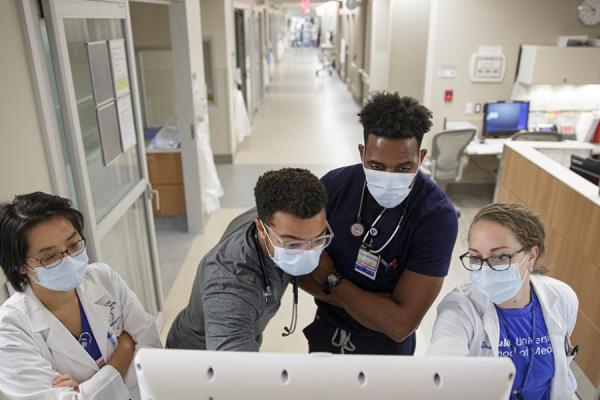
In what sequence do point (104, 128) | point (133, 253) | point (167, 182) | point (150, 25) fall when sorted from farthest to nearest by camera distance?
1. point (150, 25)
2. point (167, 182)
3. point (133, 253)
4. point (104, 128)

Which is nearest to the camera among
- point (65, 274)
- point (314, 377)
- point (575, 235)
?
point (314, 377)

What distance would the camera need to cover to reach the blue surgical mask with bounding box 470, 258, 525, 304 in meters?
1.28

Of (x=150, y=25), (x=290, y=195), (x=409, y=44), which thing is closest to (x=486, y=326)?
(x=290, y=195)

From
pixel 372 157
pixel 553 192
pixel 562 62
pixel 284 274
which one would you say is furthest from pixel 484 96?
pixel 284 274

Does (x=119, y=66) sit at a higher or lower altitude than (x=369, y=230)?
higher

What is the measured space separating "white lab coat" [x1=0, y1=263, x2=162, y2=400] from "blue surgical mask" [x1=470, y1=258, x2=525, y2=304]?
116 centimetres

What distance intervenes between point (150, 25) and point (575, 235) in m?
4.81

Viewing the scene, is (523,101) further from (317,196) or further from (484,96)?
(317,196)

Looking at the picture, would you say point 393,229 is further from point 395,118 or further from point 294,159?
point 294,159

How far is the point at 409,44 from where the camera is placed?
6.71m

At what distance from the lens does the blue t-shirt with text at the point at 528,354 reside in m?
A: 1.23

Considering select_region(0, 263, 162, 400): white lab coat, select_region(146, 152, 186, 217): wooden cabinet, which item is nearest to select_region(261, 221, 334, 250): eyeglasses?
select_region(0, 263, 162, 400): white lab coat

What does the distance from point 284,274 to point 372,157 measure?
1.58 ft

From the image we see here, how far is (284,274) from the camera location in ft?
4.38
